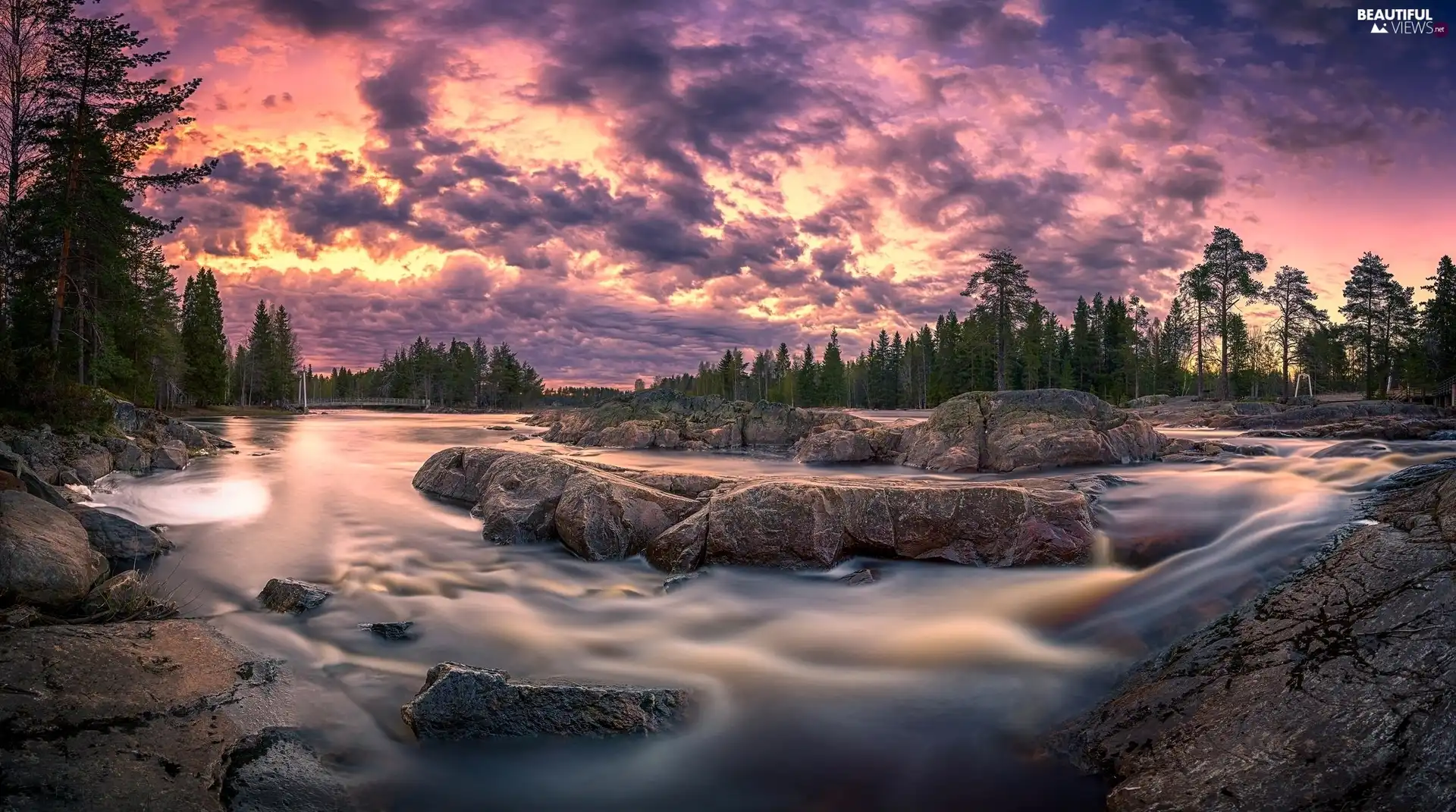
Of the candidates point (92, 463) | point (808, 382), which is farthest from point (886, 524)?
point (808, 382)

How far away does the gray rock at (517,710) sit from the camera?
4531 millimetres

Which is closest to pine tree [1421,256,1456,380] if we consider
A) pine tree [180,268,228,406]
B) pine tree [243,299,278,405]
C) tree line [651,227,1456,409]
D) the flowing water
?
tree line [651,227,1456,409]

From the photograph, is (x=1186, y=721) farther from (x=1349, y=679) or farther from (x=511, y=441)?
(x=511, y=441)

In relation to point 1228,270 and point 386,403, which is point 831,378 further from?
point 386,403

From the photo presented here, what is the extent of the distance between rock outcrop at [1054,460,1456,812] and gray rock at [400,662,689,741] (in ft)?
9.84

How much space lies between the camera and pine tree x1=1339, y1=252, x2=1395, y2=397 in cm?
5788

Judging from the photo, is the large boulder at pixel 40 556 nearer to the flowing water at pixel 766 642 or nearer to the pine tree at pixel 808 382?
the flowing water at pixel 766 642

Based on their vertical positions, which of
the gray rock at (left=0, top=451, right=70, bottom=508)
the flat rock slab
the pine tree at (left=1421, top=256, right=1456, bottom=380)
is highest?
the pine tree at (left=1421, top=256, right=1456, bottom=380)

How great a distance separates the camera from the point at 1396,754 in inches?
112

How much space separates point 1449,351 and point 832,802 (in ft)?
219

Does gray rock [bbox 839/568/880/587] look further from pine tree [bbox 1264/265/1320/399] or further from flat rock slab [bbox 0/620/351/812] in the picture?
pine tree [bbox 1264/265/1320/399]

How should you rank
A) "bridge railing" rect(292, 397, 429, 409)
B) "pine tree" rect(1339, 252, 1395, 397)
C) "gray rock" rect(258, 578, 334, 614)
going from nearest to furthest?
"gray rock" rect(258, 578, 334, 614), "pine tree" rect(1339, 252, 1395, 397), "bridge railing" rect(292, 397, 429, 409)

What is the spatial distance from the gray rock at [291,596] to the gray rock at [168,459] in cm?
1601

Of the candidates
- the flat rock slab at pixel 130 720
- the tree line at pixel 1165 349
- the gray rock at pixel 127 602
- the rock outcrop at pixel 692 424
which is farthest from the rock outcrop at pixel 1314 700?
the tree line at pixel 1165 349
